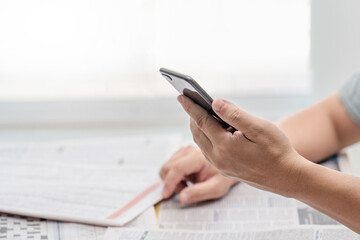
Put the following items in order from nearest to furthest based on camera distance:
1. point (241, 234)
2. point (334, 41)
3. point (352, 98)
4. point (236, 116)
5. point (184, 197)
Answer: point (236, 116)
point (241, 234)
point (184, 197)
point (352, 98)
point (334, 41)

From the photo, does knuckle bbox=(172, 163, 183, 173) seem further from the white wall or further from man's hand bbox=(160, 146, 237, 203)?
the white wall

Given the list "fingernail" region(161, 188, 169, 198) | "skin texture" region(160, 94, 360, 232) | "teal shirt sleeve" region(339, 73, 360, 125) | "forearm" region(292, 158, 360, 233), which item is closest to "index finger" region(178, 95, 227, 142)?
"skin texture" region(160, 94, 360, 232)

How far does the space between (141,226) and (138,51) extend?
64cm

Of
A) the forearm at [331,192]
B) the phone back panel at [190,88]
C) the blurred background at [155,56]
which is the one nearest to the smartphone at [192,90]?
the phone back panel at [190,88]

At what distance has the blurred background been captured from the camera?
1.29 metres

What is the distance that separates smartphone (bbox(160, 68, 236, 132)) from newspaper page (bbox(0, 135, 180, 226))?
23cm

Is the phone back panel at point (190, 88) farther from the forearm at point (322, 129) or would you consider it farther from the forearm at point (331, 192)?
the forearm at point (322, 129)

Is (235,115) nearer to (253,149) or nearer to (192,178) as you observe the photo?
(253,149)

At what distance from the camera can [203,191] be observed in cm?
88

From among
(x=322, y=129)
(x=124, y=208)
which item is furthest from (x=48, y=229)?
(x=322, y=129)

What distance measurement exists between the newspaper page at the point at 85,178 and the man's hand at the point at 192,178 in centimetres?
3

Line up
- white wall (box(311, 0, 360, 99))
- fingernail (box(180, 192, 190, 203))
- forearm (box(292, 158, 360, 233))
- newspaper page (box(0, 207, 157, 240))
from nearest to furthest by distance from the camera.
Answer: forearm (box(292, 158, 360, 233))
newspaper page (box(0, 207, 157, 240))
fingernail (box(180, 192, 190, 203))
white wall (box(311, 0, 360, 99))

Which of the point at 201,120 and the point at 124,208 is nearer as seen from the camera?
the point at 201,120

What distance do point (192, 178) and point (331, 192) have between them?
13.0 inches
